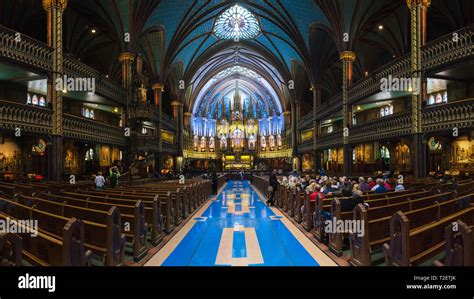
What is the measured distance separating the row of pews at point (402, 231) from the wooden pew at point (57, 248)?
4165 millimetres

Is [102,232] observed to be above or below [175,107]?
below

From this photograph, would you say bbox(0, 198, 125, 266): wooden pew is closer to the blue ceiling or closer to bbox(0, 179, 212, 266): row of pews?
bbox(0, 179, 212, 266): row of pews

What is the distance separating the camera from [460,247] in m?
2.82

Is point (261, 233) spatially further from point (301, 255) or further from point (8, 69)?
point (8, 69)

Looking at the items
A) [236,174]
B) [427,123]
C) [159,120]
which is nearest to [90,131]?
[159,120]

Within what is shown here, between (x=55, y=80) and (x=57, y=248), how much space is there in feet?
45.2

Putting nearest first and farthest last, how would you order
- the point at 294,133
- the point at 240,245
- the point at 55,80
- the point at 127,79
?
the point at 240,245, the point at 55,80, the point at 127,79, the point at 294,133

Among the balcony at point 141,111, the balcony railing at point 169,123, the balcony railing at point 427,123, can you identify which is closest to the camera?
the balcony railing at point 427,123

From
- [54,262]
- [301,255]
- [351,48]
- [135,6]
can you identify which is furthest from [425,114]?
[135,6]

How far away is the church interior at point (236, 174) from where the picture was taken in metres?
4.88

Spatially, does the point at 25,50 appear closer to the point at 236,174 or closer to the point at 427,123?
the point at 427,123

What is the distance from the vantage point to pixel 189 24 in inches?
1123

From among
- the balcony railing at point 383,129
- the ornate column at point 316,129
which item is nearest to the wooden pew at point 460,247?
the balcony railing at point 383,129

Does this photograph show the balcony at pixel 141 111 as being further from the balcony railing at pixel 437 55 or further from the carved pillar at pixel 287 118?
the carved pillar at pixel 287 118
